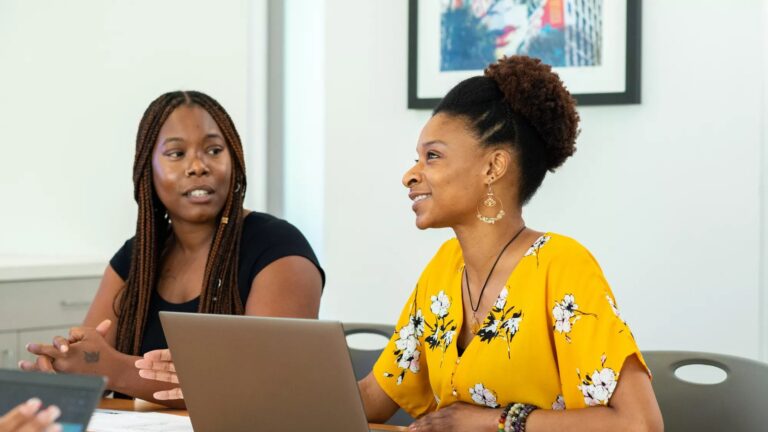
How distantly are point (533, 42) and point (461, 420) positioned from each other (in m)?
1.62

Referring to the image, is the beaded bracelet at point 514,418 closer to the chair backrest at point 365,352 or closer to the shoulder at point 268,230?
the chair backrest at point 365,352

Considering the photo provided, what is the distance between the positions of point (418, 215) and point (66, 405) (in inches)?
37.9

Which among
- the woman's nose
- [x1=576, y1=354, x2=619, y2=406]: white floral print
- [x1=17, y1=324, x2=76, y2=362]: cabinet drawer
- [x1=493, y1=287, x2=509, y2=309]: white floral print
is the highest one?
the woman's nose

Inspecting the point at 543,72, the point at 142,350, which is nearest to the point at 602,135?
the point at 543,72

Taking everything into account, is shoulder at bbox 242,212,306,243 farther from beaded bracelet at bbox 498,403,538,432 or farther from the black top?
beaded bracelet at bbox 498,403,538,432

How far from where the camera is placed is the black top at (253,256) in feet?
7.39

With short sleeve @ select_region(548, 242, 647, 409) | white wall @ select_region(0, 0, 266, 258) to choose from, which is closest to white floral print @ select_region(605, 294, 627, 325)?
short sleeve @ select_region(548, 242, 647, 409)

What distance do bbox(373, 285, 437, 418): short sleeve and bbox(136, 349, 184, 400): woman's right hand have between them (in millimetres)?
373

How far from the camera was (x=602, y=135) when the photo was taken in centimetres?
291

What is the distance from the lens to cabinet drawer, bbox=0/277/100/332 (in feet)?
10.5

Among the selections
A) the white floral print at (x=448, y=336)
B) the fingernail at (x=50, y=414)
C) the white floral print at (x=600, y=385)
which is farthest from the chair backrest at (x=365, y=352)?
the fingernail at (x=50, y=414)

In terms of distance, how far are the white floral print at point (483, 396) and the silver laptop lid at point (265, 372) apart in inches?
13.7

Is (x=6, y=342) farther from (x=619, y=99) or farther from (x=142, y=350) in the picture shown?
(x=619, y=99)

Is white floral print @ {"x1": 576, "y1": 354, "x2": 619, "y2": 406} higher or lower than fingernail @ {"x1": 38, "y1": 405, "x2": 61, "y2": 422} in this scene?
lower
